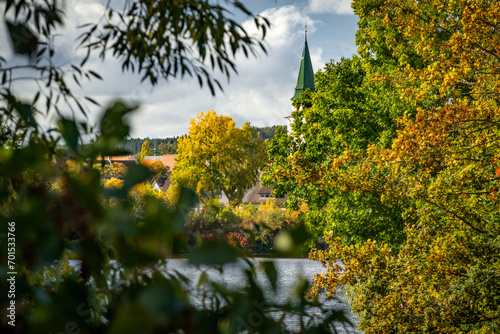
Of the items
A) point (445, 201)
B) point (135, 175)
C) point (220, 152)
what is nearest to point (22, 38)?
point (135, 175)

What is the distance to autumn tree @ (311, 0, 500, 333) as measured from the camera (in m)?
5.62

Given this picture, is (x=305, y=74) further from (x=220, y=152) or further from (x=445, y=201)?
(x=445, y=201)

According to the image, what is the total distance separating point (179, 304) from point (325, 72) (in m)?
13.4

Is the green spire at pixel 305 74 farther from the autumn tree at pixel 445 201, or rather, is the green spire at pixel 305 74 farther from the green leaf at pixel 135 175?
the green leaf at pixel 135 175

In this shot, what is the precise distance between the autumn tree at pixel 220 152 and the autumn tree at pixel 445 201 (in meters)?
26.3

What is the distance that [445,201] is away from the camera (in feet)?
19.9

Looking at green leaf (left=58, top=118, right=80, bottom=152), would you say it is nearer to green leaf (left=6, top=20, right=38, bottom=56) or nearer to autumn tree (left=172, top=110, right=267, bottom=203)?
green leaf (left=6, top=20, right=38, bottom=56)

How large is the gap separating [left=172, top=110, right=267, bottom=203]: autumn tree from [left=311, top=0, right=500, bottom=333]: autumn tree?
86.4 feet

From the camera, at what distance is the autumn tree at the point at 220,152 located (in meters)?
32.8

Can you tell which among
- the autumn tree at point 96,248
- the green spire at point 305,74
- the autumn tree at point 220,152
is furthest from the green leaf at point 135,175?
the green spire at point 305,74

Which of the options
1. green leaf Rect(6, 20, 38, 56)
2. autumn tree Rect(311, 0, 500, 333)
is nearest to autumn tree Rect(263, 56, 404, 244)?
autumn tree Rect(311, 0, 500, 333)

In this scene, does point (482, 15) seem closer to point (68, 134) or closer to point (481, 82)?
point (481, 82)

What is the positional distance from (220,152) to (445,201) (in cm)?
2733

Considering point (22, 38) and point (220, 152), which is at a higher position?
point (220, 152)
